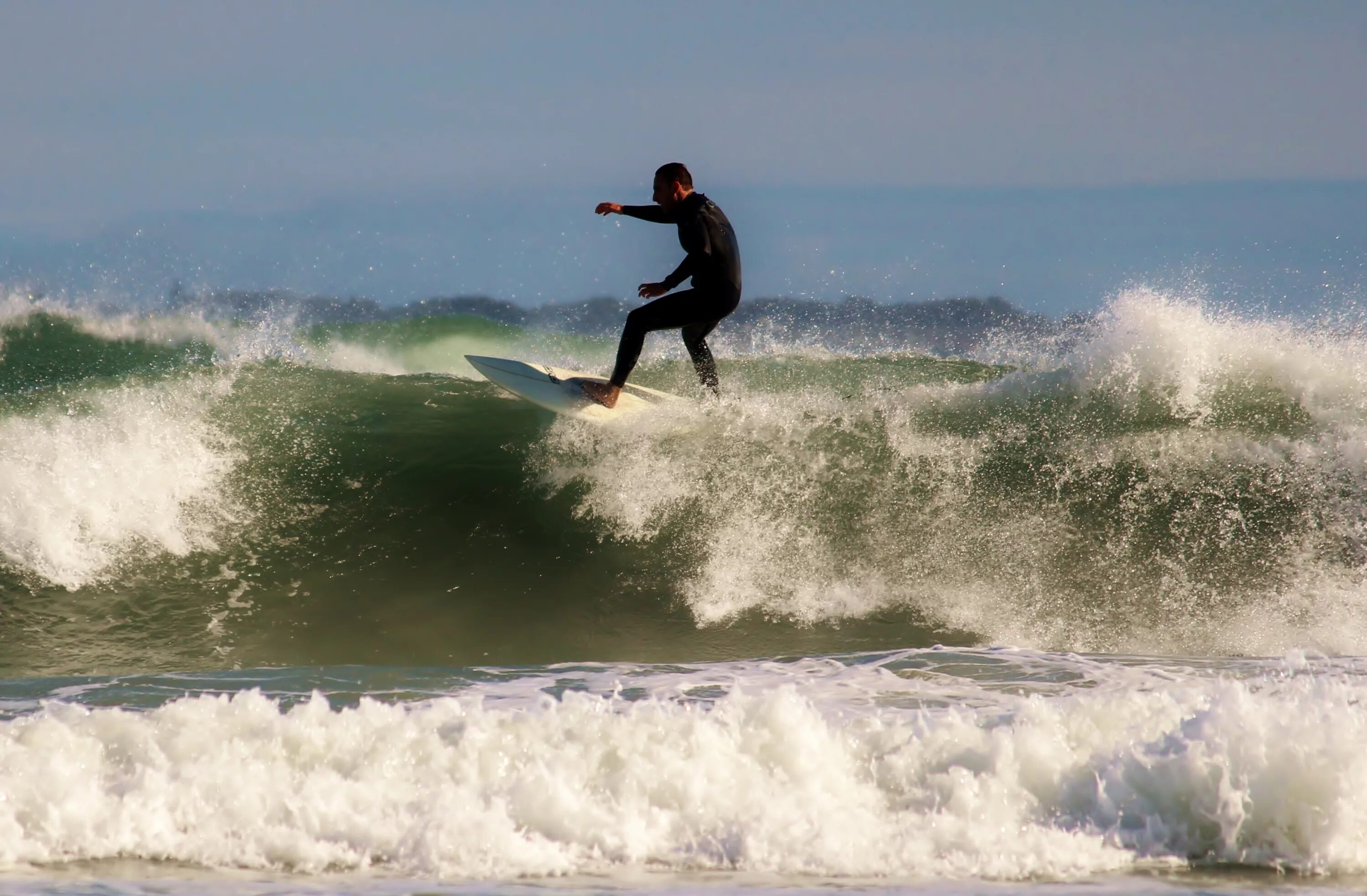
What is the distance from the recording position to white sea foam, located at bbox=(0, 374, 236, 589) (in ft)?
21.6

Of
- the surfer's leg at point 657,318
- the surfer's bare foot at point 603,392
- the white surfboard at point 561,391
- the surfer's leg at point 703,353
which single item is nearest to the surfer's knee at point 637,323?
the surfer's leg at point 657,318

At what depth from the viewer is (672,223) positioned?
673cm

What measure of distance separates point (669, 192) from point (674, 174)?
4.2 inches

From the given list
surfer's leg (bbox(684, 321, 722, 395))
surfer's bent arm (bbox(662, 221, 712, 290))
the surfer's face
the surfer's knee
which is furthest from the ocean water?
the surfer's face

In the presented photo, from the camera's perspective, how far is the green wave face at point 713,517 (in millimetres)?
6230

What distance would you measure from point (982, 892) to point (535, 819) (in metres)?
1.40

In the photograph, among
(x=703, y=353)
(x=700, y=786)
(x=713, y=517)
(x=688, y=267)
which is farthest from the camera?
(x=703, y=353)

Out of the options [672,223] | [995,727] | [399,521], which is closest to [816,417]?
[672,223]

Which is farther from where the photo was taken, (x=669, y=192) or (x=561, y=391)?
(x=561, y=391)

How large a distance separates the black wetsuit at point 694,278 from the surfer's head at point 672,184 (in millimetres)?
44

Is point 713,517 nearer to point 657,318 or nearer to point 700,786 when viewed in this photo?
point 657,318

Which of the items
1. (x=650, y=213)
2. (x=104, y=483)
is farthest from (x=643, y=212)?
(x=104, y=483)

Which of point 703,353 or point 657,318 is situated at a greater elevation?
point 657,318

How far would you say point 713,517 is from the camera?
22.5 ft
